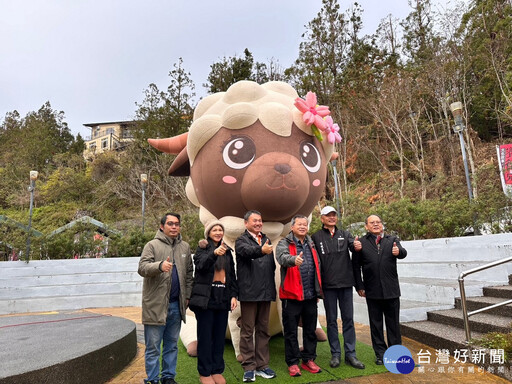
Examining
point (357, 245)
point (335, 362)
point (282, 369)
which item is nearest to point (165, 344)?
point (282, 369)

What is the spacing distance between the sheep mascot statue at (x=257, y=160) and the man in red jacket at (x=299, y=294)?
431mm

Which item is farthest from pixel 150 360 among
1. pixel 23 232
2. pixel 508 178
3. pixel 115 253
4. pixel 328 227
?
pixel 508 178

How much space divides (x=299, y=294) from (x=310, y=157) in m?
1.62

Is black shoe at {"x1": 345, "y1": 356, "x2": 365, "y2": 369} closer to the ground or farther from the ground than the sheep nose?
closer to the ground

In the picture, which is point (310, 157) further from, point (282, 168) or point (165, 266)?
point (165, 266)

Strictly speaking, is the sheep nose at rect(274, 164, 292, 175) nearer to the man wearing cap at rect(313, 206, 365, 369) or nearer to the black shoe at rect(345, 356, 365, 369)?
the man wearing cap at rect(313, 206, 365, 369)

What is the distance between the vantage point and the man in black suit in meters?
3.56

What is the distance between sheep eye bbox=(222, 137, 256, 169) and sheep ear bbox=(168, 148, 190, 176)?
1108 millimetres

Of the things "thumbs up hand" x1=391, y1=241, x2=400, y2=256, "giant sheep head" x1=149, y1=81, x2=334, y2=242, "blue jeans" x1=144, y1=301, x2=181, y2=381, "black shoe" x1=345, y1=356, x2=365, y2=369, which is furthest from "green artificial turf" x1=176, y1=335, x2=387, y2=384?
"giant sheep head" x1=149, y1=81, x2=334, y2=242

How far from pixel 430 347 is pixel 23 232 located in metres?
12.7

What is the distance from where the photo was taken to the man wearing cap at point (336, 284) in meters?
3.55

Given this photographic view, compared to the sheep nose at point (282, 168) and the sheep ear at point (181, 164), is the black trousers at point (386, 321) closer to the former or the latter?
the sheep nose at point (282, 168)

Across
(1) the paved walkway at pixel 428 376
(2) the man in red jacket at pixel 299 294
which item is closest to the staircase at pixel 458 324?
(1) the paved walkway at pixel 428 376

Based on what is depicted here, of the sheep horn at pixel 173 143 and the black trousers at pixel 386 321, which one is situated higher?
the sheep horn at pixel 173 143
